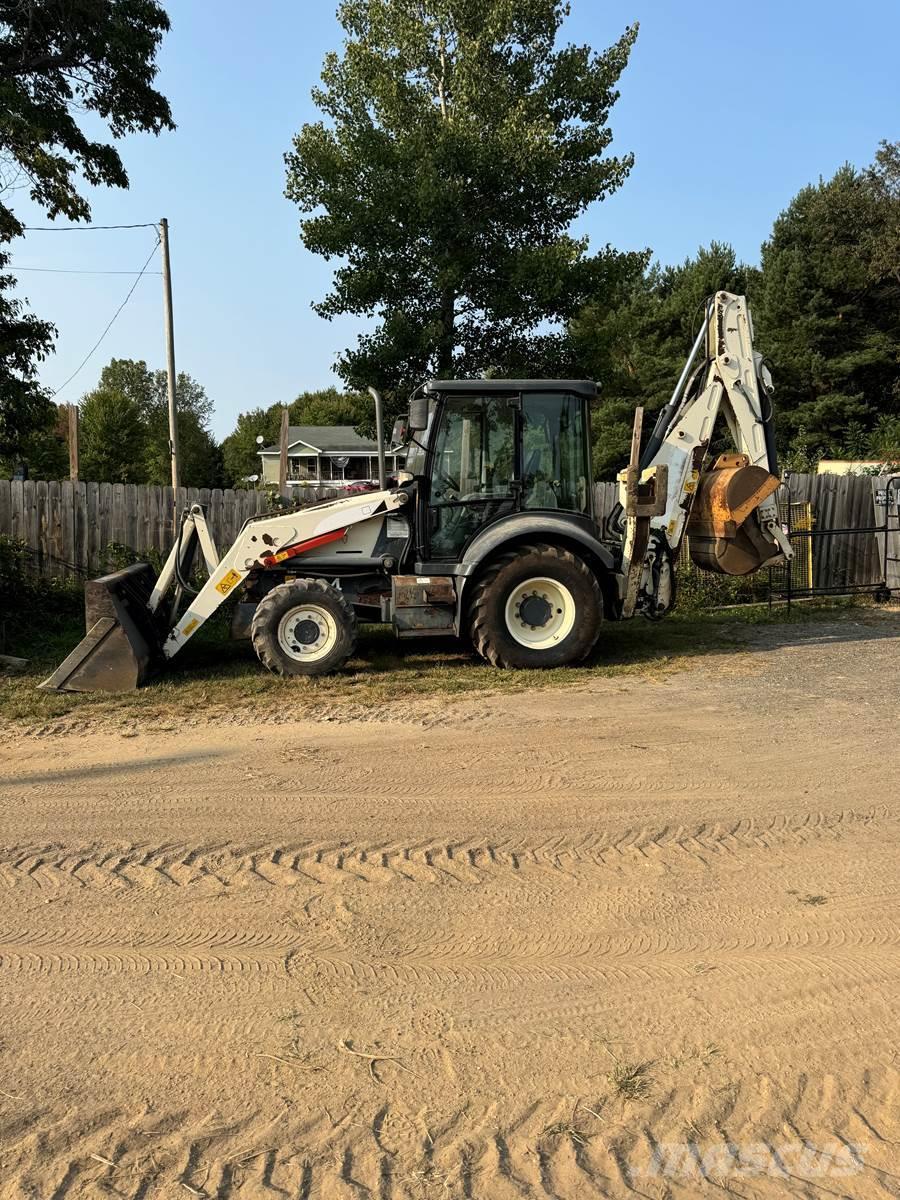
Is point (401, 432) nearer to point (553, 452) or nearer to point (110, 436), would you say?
point (553, 452)

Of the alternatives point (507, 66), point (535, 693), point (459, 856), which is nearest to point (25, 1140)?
point (459, 856)

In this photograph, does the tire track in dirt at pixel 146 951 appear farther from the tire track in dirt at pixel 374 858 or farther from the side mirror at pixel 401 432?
the side mirror at pixel 401 432

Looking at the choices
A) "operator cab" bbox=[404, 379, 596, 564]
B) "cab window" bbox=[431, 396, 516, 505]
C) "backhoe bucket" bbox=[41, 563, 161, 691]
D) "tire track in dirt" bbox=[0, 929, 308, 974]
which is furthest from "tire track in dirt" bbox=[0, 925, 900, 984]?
"cab window" bbox=[431, 396, 516, 505]

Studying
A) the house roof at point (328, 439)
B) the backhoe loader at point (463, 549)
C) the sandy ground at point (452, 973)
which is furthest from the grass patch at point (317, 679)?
the house roof at point (328, 439)

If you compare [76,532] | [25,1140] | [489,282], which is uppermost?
[489,282]

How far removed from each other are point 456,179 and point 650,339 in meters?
23.2

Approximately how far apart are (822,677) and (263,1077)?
704 centimetres

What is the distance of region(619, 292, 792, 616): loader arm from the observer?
31.1 feet

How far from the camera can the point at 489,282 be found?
54.6 ft

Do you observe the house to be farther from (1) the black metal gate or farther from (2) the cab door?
(2) the cab door

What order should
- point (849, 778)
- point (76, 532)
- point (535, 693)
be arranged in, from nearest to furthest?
point (849, 778), point (535, 693), point (76, 532)

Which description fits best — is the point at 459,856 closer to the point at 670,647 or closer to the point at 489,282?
the point at 670,647

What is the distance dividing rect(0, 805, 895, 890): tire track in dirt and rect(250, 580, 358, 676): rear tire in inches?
165

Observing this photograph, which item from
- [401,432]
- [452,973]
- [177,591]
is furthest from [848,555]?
[452,973]
